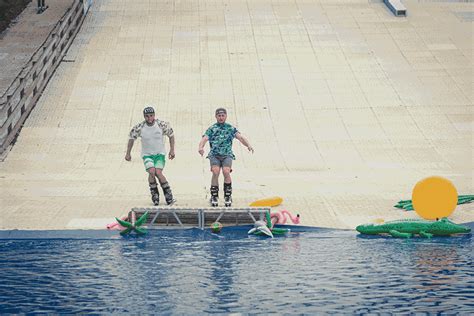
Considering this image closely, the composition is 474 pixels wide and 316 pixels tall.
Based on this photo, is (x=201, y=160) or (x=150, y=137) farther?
(x=201, y=160)

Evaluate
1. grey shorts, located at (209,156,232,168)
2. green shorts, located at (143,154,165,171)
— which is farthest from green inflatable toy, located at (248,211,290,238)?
green shorts, located at (143,154,165,171)

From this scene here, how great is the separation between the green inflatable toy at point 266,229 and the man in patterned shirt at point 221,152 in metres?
1.54

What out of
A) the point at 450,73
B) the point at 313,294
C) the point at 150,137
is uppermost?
the point at 450,73

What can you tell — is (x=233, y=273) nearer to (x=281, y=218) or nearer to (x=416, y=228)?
(x=281, y=218)

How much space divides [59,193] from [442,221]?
709 cm

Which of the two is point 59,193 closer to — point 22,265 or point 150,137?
point 150,137

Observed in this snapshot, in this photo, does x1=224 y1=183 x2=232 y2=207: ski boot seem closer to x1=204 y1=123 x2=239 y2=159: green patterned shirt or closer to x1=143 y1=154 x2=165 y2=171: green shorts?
x1=204 y1=123 x2=239 y2=159: green patterned shirt

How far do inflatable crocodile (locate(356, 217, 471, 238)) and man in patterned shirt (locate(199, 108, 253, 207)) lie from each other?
264cm

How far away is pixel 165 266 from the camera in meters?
15.0

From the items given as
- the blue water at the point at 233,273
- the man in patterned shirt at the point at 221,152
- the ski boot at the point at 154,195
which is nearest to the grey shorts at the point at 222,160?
the man in patterned shirt at the point at 221,152

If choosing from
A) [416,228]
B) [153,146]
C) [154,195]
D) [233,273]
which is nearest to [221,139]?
[153,146]

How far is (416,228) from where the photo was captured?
16.9 m

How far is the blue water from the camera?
13.1 m

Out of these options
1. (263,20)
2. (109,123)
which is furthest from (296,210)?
(263,20)
